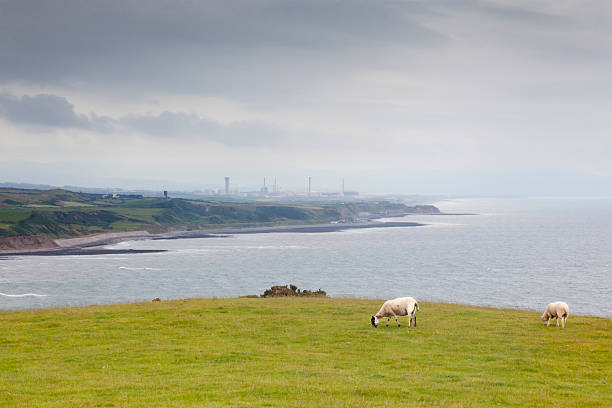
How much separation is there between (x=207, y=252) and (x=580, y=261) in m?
109

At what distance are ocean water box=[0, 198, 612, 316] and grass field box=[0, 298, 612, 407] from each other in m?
36.8

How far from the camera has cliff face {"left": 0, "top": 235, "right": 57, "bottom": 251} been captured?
6580 inches

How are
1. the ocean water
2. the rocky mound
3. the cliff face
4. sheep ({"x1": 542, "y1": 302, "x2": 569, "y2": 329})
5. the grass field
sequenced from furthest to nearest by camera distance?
the cliff face → the ocean water → the rocky mound → sheep ({"x1": 542, "y1": 302, "x2": 569, "y2": 329}) → the grass field

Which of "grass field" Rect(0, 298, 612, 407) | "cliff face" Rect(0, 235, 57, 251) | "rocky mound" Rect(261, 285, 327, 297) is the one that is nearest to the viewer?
"grass field" Rect(0, 298, 612, 407)

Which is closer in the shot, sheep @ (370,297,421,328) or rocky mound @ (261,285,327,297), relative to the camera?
sheep @ (370,297,421,328)

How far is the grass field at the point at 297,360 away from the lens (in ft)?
61.5

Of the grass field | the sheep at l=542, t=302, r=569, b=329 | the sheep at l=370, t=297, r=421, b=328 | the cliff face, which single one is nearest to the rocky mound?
the grass field

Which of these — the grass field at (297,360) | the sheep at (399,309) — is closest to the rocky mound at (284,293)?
the grass field at (297,360)

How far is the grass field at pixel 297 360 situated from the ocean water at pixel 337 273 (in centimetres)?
3679

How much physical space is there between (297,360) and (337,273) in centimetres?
9013

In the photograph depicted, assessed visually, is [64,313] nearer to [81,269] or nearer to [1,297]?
[1,297]

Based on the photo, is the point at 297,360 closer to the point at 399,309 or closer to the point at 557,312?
the point at 399,309

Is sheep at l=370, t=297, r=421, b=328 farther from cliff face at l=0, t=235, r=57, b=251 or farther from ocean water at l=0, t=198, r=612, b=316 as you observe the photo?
cliff face at l=0, t=235, r=57, b=251

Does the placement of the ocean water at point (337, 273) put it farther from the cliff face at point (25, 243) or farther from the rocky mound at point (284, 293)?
the cliff face at point (25, 243)
